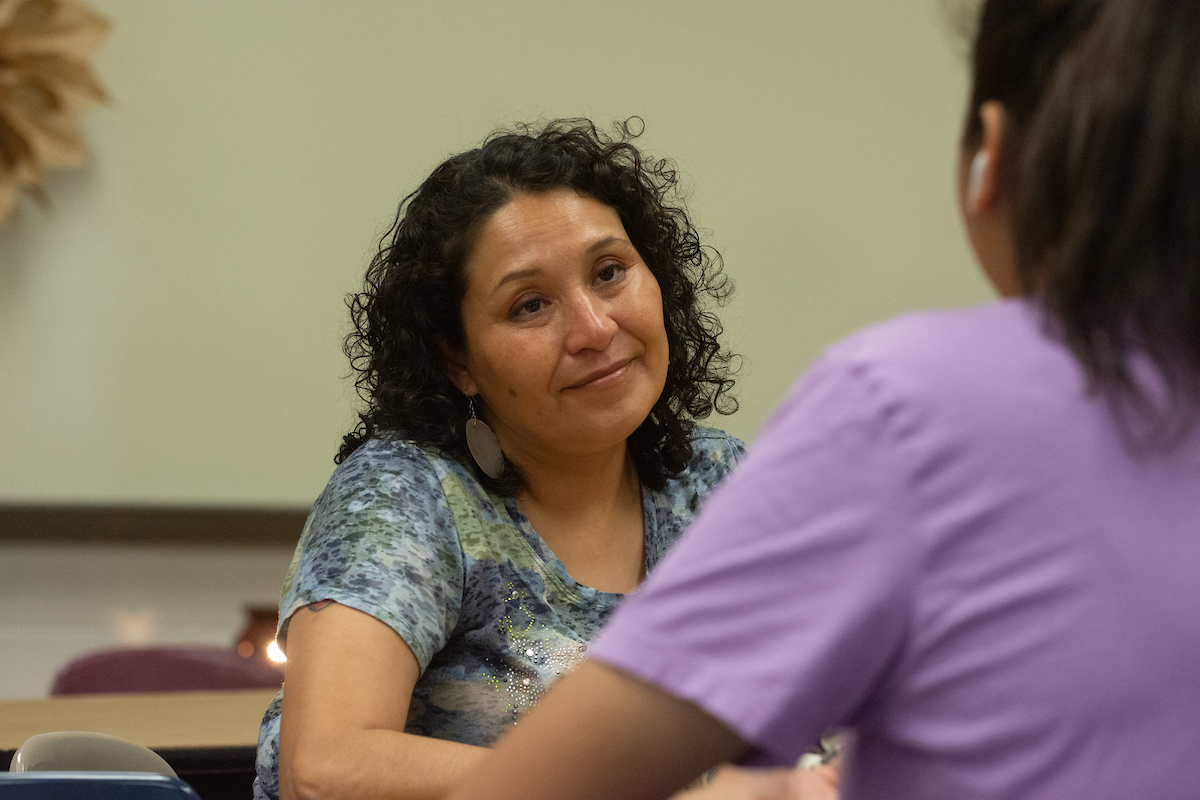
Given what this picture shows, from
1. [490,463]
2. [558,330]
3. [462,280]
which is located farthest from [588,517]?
[462,280]

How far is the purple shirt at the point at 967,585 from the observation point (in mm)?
484

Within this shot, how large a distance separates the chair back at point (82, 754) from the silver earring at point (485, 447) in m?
0.55

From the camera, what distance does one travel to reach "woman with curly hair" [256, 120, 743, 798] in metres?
1.24

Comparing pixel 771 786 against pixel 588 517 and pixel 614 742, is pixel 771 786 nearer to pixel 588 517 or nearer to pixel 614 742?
pixel 614 742

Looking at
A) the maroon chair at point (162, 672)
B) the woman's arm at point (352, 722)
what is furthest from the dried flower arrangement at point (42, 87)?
the woman's arm at point (352, 722)

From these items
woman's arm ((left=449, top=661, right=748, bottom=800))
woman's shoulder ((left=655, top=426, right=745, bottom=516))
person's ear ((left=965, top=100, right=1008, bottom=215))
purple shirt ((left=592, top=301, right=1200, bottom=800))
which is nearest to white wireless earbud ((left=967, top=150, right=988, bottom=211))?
person's ear ((left=965, top=100, right=1008, bottom=215))

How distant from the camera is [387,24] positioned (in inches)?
125

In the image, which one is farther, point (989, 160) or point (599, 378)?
point (599, 378)

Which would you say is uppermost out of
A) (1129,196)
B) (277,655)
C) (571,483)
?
(1129,196)

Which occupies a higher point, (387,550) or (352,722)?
(387,550)

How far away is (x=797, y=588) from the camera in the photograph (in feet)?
1.60

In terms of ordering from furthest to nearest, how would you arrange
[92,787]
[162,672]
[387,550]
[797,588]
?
[162,672], [387,550], [92,787], [797,588]

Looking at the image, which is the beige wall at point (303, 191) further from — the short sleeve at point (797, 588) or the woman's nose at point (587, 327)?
the short sleeve at point (797, 588)

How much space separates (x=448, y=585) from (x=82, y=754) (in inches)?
19.6
